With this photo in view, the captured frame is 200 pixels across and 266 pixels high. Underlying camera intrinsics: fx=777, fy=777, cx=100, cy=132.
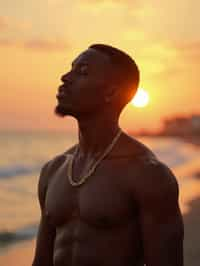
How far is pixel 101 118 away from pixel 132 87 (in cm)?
20

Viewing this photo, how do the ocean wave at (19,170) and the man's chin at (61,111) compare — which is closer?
the man's chin at (61,111)

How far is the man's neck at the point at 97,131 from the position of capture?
3.45m

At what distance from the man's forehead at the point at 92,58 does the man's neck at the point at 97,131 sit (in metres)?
0.24

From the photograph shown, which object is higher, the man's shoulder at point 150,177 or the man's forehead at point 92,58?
the man's forehead at point 92,58

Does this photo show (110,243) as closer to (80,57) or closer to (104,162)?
(104,162)

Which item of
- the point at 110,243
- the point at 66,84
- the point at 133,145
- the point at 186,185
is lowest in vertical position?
the point at 110,243

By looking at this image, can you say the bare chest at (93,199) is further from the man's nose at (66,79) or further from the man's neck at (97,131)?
the man's nose at (66,79)

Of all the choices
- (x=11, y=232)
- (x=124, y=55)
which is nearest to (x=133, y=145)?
(x=124, y=55)

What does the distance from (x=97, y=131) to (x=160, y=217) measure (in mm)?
493

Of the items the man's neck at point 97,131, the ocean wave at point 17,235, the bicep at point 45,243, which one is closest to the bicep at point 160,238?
the man's neck at point 97,131

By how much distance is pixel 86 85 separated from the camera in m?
3.39

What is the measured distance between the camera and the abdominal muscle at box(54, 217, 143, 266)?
3.37 meters

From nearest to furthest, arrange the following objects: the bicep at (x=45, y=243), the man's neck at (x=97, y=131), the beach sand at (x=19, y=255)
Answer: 1. the man's neck at (x=97, y=131)
2. the bicep at (x=45, y=243)
3. the beach sand at (x=19, y=255)

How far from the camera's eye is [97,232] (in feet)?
11.2
